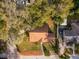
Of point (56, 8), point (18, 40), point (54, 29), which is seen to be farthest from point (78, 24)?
point (18, 40)

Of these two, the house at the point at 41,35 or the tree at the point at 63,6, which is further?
the house at the point at 41,35

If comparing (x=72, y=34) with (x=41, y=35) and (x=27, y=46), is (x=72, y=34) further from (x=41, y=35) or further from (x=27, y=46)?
(x=27, y=46)

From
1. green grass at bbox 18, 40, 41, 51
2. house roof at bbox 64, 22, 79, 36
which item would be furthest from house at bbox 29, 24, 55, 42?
house roof at bbox 64, 22, 79, 36

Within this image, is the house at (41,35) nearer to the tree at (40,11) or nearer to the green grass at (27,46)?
the green grass at (27,46)

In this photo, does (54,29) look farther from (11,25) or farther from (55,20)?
(11,25)

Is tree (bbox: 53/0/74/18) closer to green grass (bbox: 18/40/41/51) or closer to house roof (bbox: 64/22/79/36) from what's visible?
house roof (bbox: 64/22/79/36)

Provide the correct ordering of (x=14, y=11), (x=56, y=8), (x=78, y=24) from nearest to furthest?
(x=14, y=11) → (x=56, y=8) → (x=78, y=24)

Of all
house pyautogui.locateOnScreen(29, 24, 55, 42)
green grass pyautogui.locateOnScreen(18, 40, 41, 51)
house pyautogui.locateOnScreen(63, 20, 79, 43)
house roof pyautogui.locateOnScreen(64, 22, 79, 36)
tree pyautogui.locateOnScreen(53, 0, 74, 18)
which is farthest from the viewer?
house pyautogui.locateOnScreen(29, 24, 55, 42)

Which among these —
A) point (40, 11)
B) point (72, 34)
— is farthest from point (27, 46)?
point (40, 11)

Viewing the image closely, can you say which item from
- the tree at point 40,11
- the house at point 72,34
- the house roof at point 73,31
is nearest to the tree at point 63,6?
the tree at point 40,11

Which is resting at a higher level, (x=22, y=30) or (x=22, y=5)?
(x=22, y=5)

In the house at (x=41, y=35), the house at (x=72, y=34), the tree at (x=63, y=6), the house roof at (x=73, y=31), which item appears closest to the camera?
the tree at (x=63, y=6)
